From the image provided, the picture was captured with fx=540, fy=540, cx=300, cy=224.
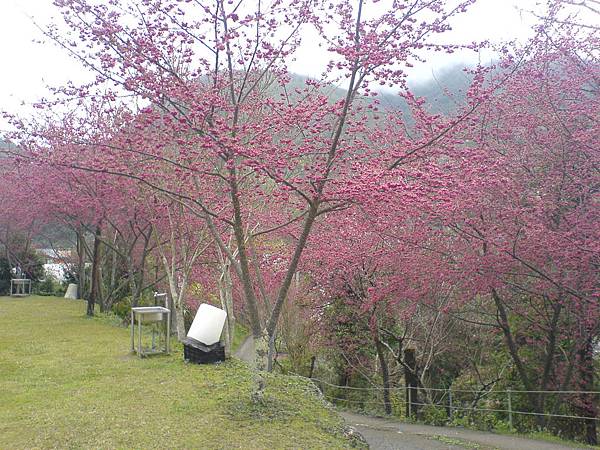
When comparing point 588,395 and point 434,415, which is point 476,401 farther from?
point 588,395

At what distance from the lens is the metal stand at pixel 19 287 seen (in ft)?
65.2

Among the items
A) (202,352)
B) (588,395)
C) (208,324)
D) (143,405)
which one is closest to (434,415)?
(588,395)

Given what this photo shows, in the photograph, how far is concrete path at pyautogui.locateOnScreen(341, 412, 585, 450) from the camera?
7.02m

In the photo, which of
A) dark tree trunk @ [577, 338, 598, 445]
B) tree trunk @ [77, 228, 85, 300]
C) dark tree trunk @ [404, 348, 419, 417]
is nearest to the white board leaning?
dark tree trunk @ [404, 348, 419, 417]

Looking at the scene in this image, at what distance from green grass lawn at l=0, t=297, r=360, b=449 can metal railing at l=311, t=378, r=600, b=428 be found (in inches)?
142

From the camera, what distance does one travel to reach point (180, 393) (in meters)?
5.83

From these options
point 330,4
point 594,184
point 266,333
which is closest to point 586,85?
point 594,184

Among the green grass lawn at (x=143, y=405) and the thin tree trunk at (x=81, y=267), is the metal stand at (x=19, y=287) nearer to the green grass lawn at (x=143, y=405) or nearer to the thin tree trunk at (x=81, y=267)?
the thin tree trunk at (x=81, y=267)

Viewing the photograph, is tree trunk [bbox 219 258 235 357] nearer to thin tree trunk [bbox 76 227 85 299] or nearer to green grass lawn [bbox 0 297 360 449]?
green grass lawn [bbox 0 297 360 449]

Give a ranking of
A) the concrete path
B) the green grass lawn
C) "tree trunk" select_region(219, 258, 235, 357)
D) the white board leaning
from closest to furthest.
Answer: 1. the green grass lawn
2. the concrete path
3. the white board leaning
4. "tree trunk" select_region(219, 258, 235, 357)

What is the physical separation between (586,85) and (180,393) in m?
7.12

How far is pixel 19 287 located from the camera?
67.3ft

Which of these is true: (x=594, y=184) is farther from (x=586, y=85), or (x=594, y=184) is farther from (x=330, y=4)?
(x=330, y=4)

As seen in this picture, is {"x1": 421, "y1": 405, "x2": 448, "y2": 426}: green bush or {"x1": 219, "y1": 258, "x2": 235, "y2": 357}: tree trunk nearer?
{"x1": 219, "y1": 258, "x2": 235, "y2": 357}: tree trunk
